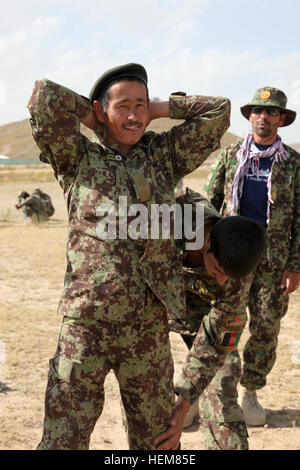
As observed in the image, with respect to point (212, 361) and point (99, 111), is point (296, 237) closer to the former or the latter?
point (212, 361)

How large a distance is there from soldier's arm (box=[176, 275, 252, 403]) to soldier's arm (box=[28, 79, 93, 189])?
3.25ft

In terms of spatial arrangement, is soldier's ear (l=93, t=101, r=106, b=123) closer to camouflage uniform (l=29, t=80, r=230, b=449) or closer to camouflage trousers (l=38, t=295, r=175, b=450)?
camouflage uniform (l=29, t=80, r=230, b=449)

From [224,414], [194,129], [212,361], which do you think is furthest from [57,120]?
[224,414]

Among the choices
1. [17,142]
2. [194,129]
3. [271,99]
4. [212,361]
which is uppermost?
[17,142]

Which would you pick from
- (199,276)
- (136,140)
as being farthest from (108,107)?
(199,276)

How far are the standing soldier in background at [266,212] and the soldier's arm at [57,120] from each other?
1.97 meters

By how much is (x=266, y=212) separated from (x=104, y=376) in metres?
2.16

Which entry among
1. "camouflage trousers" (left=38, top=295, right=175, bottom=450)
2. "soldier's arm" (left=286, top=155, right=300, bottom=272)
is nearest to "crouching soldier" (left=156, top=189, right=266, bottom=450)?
"camouflage trousers" (left=38, top=295, right=175, bottom=450)

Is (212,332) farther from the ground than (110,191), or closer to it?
closer to it

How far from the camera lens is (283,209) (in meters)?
4.00

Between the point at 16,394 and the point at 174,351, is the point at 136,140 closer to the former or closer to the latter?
the point at 16,394

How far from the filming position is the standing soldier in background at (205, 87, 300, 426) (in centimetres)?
399

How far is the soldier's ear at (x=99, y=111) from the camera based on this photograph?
2.37 meters

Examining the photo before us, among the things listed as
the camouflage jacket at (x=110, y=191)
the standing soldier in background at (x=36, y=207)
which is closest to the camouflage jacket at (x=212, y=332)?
the camouflage jacket at (x=110, y=191)
